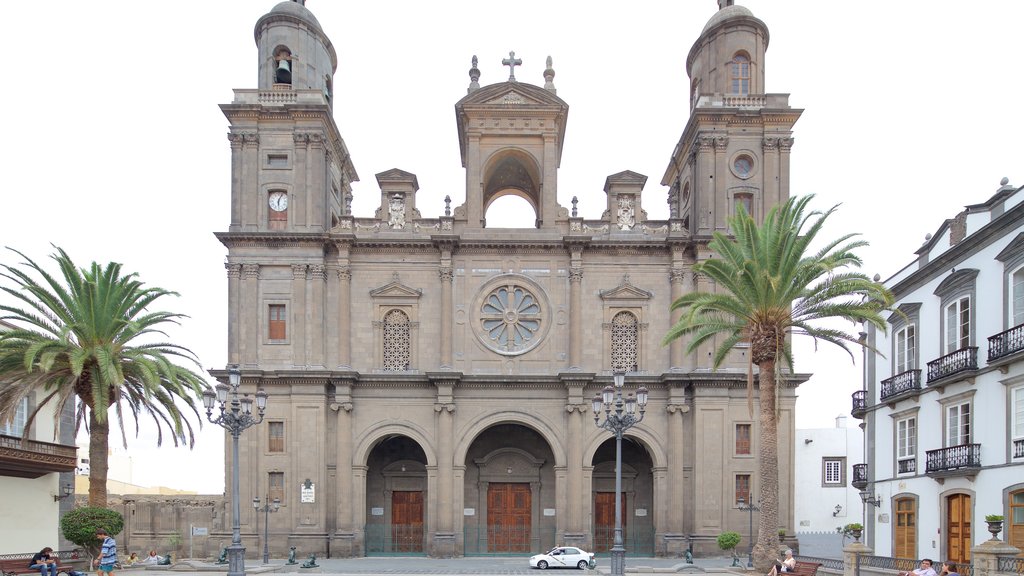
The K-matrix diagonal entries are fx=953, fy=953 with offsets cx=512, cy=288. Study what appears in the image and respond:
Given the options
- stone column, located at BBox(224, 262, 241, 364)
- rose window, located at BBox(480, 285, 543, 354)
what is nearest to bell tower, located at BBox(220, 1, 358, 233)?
stone column, located at BBox(224, 262, 241, 364)

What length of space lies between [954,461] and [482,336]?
21.1 metres

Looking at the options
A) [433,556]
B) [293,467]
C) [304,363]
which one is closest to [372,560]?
[433,556]

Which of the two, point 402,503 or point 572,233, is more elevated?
point 572,233

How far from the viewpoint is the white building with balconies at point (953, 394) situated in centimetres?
2742

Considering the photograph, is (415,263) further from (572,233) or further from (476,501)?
(476,501)

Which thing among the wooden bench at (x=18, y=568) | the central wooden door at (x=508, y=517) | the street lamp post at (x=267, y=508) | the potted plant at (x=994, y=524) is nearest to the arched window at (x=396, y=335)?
the central wooden door at (x=508, y=517)

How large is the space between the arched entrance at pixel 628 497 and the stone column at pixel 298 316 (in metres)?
14.6

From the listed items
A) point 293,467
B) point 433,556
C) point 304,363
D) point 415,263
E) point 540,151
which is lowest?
point 433,556

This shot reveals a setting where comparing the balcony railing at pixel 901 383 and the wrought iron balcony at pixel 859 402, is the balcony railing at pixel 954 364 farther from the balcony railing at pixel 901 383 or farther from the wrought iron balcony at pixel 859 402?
the wrought iron balcony at pixel 859 402

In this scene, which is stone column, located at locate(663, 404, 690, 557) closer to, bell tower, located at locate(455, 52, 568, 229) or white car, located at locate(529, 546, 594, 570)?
white car, located at locate(529, 546, 594, 570)

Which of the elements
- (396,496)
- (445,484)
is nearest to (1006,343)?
(445,484)

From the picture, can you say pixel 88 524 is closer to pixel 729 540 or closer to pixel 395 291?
pixel 395 291

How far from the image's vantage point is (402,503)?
4612 cm

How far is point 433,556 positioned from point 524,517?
17.3 ft
